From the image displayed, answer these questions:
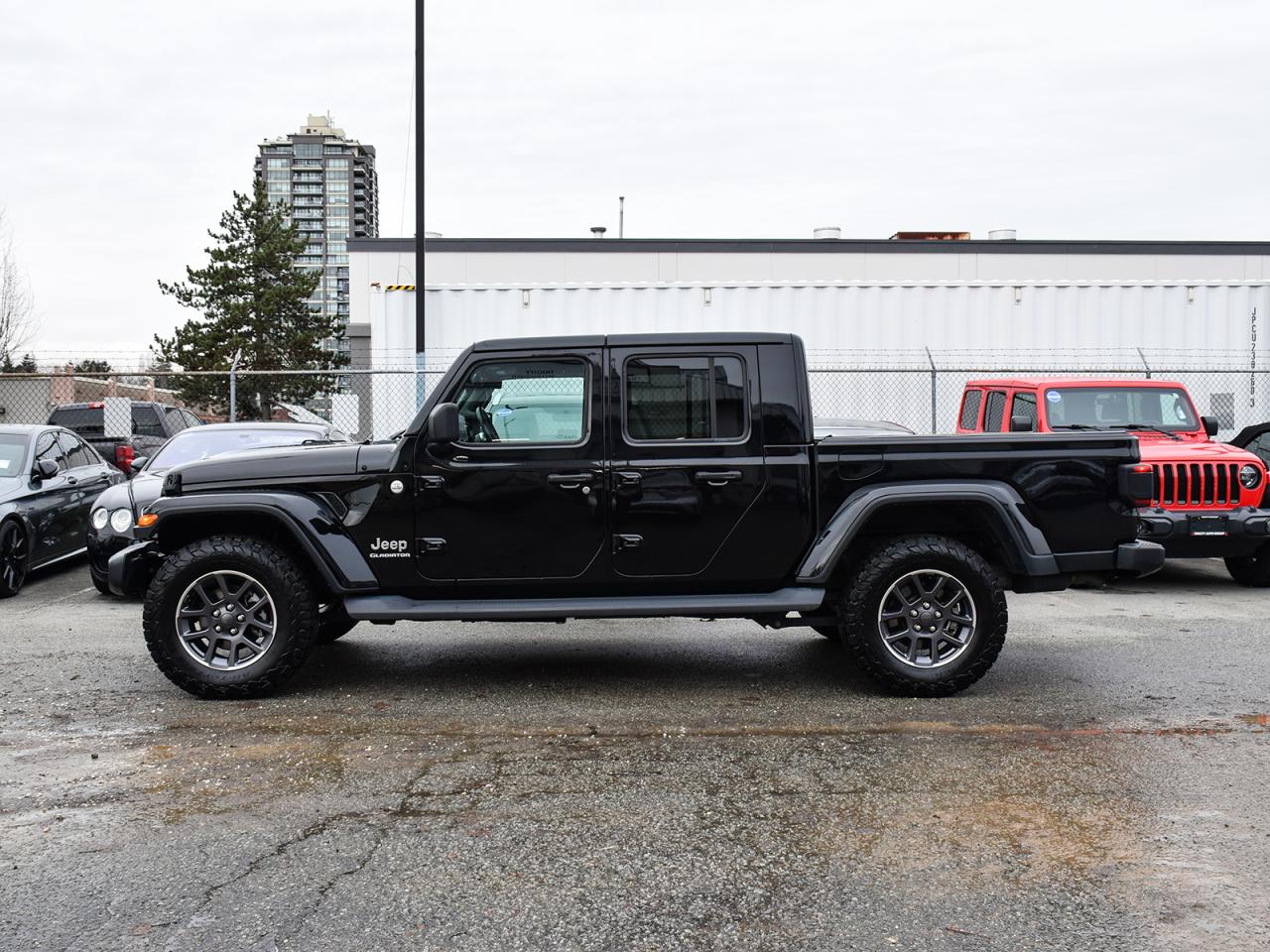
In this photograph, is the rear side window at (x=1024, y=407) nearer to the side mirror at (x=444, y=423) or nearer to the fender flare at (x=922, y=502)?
the fender flare at (x=922, y=502)

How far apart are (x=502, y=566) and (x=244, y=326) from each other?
54.1 m

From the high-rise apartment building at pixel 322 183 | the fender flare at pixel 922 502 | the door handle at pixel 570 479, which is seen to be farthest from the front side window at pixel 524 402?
the high-rise apartment building at pixel 322 183

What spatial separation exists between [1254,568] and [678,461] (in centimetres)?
657

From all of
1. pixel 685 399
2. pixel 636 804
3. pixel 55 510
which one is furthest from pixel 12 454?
pixel 636 804

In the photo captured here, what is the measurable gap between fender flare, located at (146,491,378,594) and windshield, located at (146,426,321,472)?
431cm

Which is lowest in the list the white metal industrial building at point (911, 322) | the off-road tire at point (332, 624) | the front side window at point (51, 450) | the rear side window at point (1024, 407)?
the off-road tire at point (332, 624)

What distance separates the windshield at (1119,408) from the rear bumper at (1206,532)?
1.38 m

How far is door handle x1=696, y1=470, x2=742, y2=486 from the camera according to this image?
5781mm

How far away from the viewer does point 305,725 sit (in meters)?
5.40

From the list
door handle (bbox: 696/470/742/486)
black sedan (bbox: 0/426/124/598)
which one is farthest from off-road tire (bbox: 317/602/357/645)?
black sedan (bbox: 0/426/124/598)

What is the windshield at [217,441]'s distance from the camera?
998 centimetres

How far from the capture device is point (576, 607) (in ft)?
18.9

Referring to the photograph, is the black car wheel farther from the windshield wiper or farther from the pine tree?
the pine tree

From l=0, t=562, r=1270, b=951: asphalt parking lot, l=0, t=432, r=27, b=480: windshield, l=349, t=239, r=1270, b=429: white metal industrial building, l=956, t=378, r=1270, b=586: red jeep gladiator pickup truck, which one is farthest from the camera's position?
l=349, t=239, r=1270, b=429: white metal industrial building
